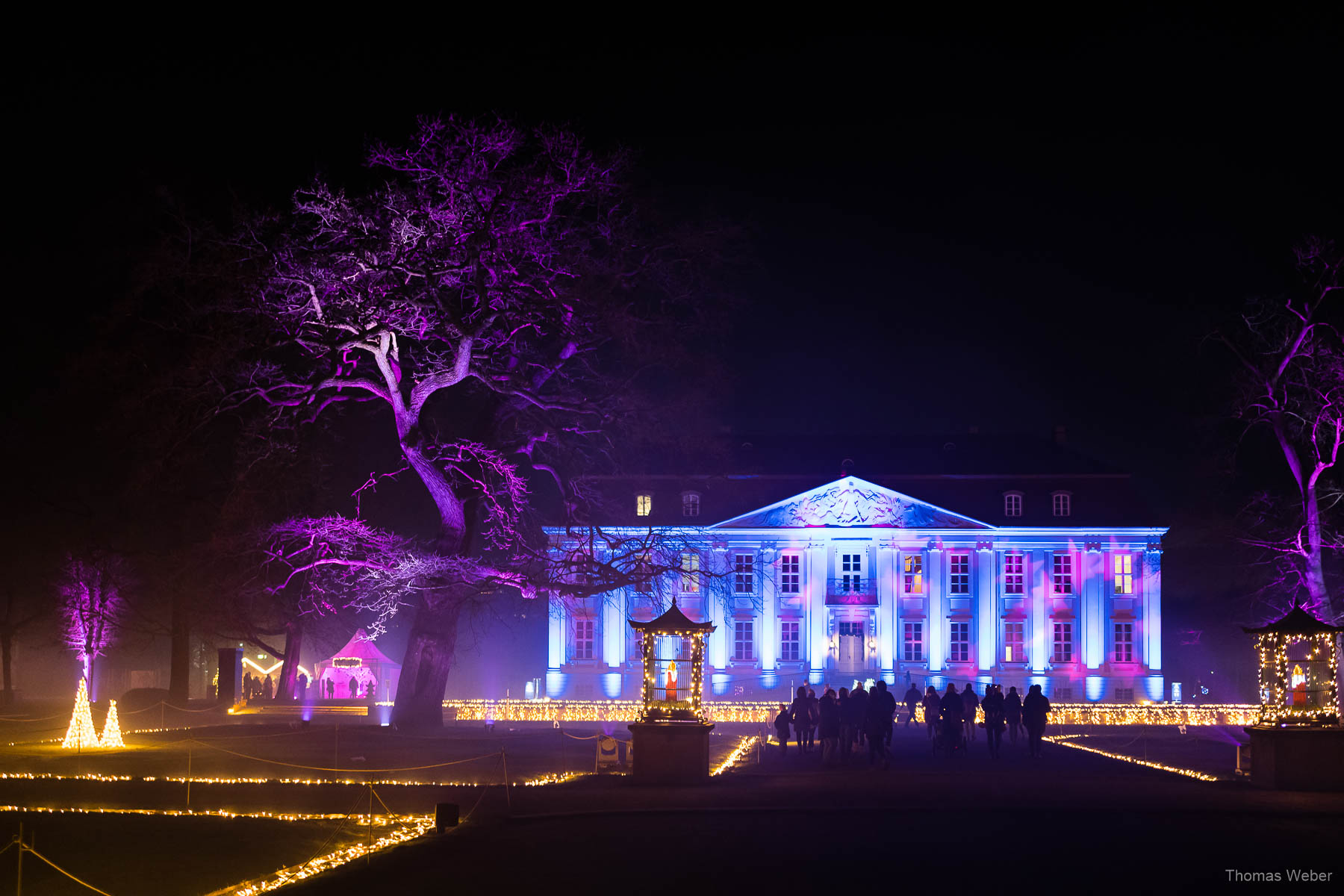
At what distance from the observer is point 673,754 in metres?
19.3

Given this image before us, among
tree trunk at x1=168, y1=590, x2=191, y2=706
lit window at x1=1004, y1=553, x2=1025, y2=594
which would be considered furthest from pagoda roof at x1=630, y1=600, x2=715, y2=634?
lit window at x1=1004, y1=553, x2=1025, y2=594

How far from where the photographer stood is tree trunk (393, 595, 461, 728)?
29.6 meters

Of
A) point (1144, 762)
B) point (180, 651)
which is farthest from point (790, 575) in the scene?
point (1144, 762)

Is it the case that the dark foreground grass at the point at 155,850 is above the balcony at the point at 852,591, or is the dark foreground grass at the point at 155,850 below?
below

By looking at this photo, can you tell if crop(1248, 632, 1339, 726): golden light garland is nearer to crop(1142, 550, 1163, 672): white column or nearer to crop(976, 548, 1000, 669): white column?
crop(976, 548, 1000, 669): white column

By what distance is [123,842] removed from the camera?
13859 mm

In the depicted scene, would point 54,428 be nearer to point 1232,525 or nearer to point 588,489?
point 588,489

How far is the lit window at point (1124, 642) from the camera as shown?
60.5m

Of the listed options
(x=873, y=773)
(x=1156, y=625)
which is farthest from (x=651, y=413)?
(x=1156, y=625)

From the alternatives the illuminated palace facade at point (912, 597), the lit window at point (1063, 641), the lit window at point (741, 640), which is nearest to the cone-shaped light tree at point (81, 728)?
the illuminated palace facade at point (912, 597)

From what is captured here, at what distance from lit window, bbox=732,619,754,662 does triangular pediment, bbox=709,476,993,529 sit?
182 inches

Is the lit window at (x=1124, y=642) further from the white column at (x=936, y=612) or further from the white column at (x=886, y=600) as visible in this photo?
the white column at (x=886, y=600)

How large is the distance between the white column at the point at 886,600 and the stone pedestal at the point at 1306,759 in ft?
138

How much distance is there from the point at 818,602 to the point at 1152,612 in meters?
15.2
